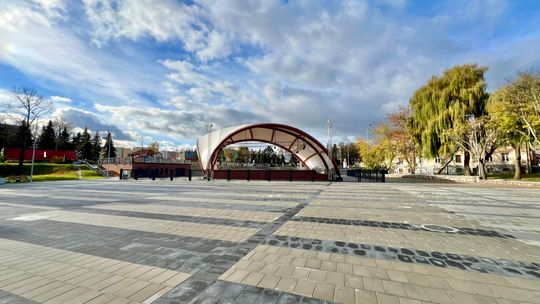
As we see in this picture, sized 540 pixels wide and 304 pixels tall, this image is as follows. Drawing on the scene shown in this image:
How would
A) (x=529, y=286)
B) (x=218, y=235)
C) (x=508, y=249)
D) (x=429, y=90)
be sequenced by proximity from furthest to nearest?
(x=429, y=90)
(x=218, y=235)
(x=508, y=249)
(x=529, y=286)

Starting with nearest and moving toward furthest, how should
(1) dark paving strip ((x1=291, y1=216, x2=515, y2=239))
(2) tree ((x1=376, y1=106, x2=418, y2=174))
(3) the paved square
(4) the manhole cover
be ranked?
(3) the paved square → (1) dark paving strip ((x1=291, y1=216, x2=515, y2=239)) → (4) the manhole cover → (2) tree ((x1=376, y1=106, x2=418, y2=174))

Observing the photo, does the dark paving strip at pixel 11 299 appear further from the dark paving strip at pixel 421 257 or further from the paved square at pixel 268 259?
the dark paving strip at pixel 421 257

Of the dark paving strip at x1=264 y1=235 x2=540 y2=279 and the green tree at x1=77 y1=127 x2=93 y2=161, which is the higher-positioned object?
the green tree at x1=77 y1=127 x2=93 y2=161

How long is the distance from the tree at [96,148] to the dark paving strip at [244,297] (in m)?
81.9

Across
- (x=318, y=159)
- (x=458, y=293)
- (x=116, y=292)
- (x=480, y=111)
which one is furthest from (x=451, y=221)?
(x=318, y=159)

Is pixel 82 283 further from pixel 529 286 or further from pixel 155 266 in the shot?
pixel 529 286

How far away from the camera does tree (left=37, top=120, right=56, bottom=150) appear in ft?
221

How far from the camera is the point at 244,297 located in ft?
10.2

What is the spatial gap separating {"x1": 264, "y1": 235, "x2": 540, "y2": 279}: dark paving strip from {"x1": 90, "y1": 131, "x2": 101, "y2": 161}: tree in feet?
266

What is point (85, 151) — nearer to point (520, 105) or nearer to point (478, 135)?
point (478, 135)

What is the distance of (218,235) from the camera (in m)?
6.03

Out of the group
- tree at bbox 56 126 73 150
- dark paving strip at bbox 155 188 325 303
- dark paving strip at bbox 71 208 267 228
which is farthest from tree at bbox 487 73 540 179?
tree at bbox 56 126 73 150

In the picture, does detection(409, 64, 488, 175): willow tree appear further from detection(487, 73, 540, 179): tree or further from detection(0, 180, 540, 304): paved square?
detection(0, 180, 540, 304): paved square

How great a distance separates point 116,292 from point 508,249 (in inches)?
277
